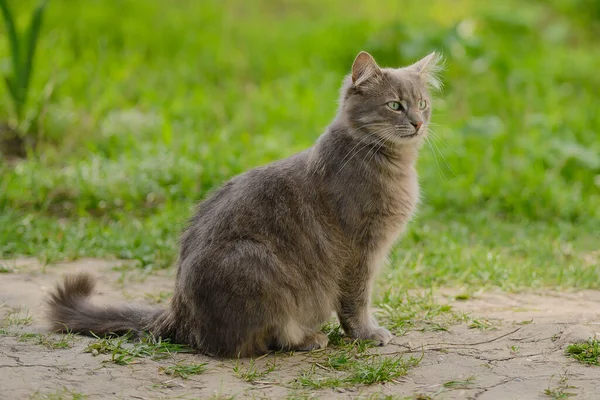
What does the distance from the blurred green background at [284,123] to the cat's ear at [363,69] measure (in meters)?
1.35

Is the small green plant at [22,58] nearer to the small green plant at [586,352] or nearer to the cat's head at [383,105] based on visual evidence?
the cat's head at [383,105]

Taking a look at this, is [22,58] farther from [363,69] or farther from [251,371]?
[251,371]

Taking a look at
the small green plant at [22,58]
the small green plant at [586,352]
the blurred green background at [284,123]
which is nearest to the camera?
the small green plant at [586,352]

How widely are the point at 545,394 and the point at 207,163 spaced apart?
13.6ft

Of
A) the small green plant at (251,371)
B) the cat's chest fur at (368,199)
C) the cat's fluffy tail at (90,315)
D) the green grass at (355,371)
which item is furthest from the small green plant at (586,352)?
the cat's fluffy tail at (90,315)

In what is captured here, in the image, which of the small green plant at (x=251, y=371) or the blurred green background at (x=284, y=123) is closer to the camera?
the small green plant at (x=251, y=371)

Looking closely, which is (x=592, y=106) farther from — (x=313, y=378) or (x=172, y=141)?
(x=313, y=378)

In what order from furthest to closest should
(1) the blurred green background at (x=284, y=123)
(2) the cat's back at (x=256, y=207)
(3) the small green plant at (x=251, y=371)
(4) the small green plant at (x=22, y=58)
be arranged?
(4) the small green plant at (x=22, y=58)
(1) the blurred green background at (x=284, y=123)
(2) the cat's back at (x=256, y=207)
(3) the small green plant at (x=251, y=371)

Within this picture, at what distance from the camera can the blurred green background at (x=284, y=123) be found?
6.17 m

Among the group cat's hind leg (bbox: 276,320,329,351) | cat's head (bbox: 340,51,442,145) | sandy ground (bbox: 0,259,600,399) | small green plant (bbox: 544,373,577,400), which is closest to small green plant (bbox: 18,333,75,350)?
sandy ground (bbox: 0,259,600,399)

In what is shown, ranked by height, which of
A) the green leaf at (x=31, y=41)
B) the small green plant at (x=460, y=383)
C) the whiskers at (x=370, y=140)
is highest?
the green leaf at (x=31, y=41)

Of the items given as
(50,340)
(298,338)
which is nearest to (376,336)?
(298,338)

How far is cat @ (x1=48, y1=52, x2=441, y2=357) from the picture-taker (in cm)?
421

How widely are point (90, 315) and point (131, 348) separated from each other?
399 mm
